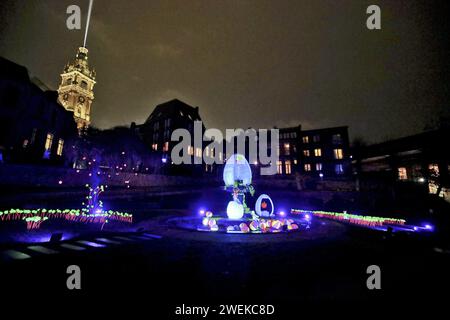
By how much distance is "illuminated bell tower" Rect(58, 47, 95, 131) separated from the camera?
67188 mm

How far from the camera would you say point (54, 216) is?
40.8 feet

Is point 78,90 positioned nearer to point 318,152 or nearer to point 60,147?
point 60,147

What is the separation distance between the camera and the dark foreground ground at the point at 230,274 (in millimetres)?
4316

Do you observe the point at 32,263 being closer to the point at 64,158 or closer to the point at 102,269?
the point at 102,269

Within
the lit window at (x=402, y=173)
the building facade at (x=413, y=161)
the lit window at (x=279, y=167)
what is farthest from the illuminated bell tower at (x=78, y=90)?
the lit window at (x=402, y=173)

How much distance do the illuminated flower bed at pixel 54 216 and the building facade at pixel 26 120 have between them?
17811 millimetres

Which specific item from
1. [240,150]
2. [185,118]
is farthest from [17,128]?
[240,150]

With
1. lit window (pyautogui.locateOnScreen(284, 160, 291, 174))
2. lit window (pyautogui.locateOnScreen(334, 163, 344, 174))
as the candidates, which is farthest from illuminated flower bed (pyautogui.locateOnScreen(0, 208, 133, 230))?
lit window (pyautogui.locateOnScreen(334, 163, 344, 174))

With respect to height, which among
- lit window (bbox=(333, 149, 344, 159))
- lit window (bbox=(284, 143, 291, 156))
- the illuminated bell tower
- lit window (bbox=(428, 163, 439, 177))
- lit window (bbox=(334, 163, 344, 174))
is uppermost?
the illuminated bell tower

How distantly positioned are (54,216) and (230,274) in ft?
39.6

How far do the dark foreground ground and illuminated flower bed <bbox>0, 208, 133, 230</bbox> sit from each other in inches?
130

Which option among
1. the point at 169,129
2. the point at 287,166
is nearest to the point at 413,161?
the point at 287,166

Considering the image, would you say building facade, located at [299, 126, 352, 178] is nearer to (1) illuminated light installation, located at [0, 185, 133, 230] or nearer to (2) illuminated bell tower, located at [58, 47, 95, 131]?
(1) illuminated light installation, located at [0, 185, 133, 230]

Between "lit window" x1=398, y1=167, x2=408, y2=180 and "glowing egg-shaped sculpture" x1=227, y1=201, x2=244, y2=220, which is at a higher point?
"lit window" x1=398, y1=167, x2=408, y2=180
